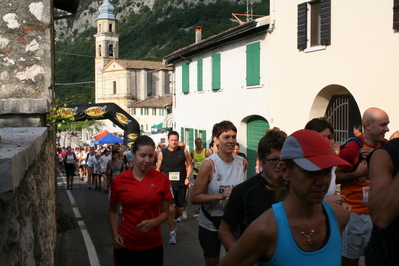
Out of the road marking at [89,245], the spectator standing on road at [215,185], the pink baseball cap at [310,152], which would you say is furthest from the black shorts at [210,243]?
the road marking at [89,245]

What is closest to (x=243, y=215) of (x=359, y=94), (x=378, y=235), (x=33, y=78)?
(x=378, y=235)

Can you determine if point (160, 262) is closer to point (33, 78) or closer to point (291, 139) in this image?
point (291, 139)

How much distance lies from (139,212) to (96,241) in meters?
4.67

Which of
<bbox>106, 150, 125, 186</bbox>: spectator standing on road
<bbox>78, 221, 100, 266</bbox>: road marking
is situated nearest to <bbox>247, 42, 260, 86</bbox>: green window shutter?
<bbox>106, 150, 125, 186</bbox>: spectator standing on road

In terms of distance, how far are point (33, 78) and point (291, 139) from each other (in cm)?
517

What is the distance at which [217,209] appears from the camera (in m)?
4.48

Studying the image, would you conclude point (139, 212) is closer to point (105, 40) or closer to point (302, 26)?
point (302, 26)

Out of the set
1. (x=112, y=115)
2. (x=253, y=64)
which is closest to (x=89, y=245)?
(x=253, y=64)

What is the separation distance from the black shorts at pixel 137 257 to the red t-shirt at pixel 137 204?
0.14 ft

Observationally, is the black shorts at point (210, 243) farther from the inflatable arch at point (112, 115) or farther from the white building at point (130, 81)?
the white building at point (130, 81)

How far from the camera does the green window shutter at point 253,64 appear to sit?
54.5 feet

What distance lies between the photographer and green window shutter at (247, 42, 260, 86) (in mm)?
16609

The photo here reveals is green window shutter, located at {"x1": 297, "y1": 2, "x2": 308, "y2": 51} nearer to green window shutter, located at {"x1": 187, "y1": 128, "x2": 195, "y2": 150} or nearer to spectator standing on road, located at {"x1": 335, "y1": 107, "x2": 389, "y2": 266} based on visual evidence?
spectator standing on road, located at {"x1": 335, "y1": 107, "x2": 389, "y2": 266}

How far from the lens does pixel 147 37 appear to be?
117625 mm
